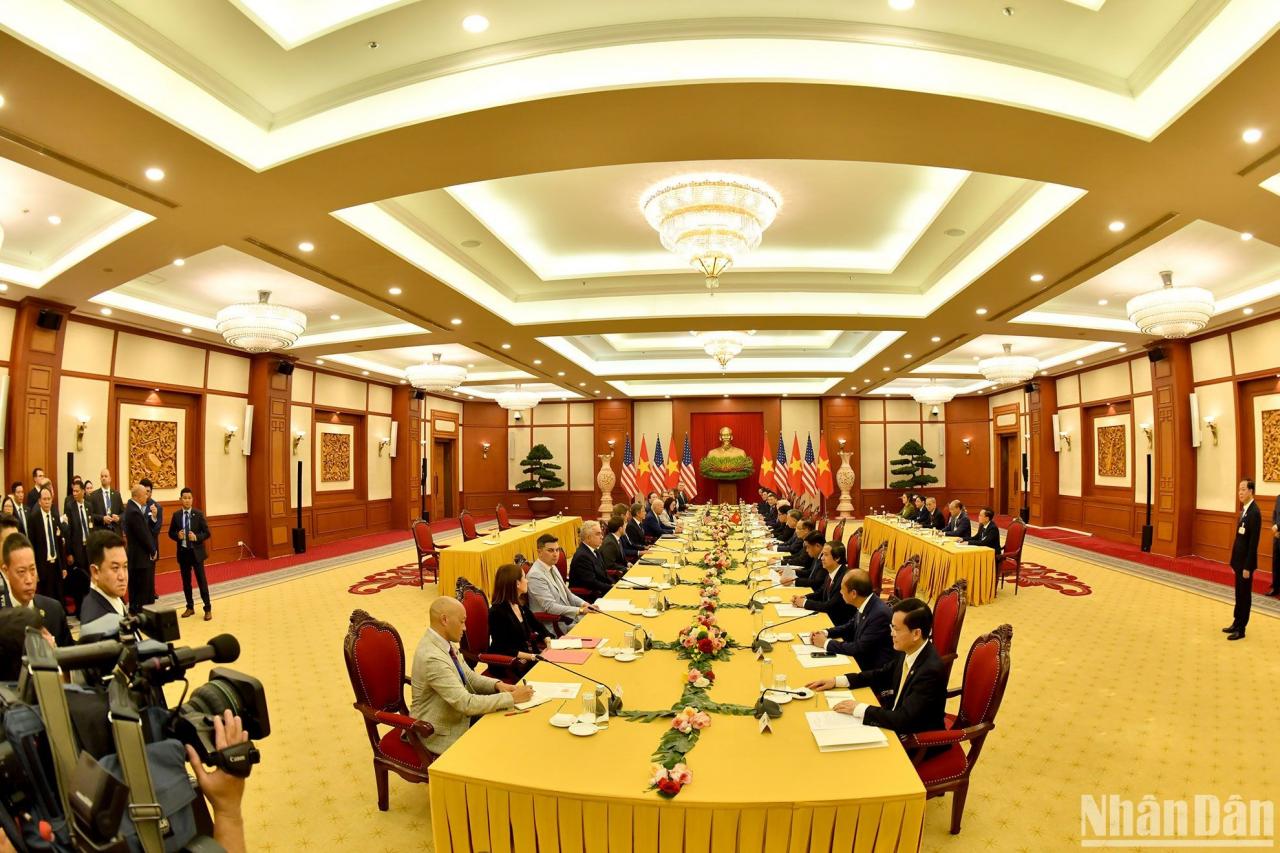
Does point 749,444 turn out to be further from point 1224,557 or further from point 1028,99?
point 1028,99

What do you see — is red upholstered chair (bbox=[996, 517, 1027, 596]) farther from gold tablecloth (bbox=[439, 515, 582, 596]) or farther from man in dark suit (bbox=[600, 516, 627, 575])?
gold tablecloth (bbox=[439, 515, 582, 596])

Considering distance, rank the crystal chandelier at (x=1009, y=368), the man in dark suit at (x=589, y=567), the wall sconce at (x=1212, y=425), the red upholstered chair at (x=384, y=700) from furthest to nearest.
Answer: the crystal chandelier at (x=1009, y=368) → the wall sconce at (x=1212, y=425) → the man in dark suit at (x=589, y=567) → the red upholstered chair at (x=384, y=700)

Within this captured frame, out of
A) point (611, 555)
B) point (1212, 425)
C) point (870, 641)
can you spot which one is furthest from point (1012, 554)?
point (870, 641)

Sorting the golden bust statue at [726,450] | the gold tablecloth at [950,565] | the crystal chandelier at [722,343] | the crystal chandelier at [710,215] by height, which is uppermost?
the crystal chandelier at [710,215]

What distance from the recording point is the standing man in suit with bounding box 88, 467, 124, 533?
753 centimetres

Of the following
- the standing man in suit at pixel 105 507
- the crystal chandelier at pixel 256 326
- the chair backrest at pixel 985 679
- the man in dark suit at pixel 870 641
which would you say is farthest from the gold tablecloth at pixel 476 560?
the chair backrest at pixel 985 679

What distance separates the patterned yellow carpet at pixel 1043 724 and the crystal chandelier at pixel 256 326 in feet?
10.2

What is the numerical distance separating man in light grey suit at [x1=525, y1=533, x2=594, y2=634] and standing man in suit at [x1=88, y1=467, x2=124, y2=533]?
5.32m

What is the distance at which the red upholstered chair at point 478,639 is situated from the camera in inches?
167

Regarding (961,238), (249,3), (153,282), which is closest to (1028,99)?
(961,238)

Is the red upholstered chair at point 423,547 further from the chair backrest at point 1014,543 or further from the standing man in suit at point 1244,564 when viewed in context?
the standing man in suit at point 1244,564

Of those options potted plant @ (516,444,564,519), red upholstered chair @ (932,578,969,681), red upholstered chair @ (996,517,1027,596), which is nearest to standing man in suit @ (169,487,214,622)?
red upholstered chair @ (932,578,969,681)

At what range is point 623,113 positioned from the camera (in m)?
3.91

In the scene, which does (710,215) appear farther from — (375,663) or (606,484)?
(606,484)
